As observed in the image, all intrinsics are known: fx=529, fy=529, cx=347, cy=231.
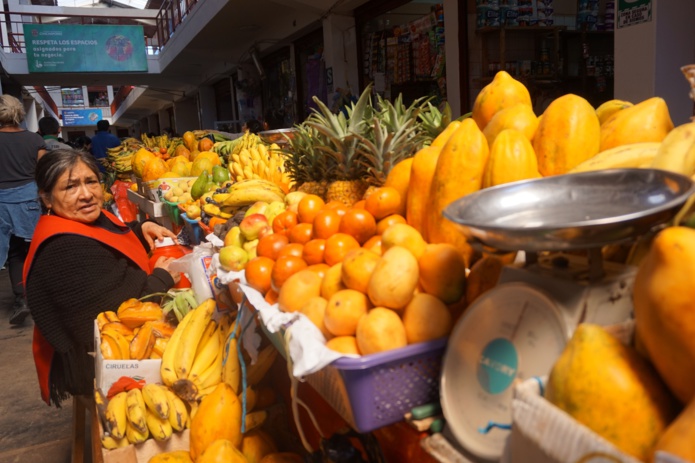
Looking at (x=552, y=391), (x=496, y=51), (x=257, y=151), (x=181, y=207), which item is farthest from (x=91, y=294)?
(x=496, y=51)

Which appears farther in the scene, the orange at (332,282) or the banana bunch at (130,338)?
the banana bunch at (130,338)

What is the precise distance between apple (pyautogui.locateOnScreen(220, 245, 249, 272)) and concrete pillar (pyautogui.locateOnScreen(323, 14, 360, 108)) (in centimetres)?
665

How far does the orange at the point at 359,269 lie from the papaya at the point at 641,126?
652mm

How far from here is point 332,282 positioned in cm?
139

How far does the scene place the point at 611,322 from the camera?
867 millimetres

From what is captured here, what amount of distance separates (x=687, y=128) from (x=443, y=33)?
19.4 feet

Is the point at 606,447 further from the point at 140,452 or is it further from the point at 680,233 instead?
the point at 140,452

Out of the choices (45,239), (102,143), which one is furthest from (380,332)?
(102,143)

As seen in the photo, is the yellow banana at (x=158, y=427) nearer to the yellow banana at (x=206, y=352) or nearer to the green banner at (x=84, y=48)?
the yellow banana at (x=206, y=352)

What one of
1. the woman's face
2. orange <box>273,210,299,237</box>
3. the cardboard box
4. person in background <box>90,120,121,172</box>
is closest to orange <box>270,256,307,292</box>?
orange <box>273,210,299,237</box>

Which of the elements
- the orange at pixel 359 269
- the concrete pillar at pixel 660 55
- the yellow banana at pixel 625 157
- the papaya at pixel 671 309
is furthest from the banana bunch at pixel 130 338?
the concrete pillar at pixel 660 55

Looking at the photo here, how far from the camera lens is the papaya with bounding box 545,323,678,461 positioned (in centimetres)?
71

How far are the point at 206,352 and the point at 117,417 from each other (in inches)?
16.5

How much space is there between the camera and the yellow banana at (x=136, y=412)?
2023 millimetres
